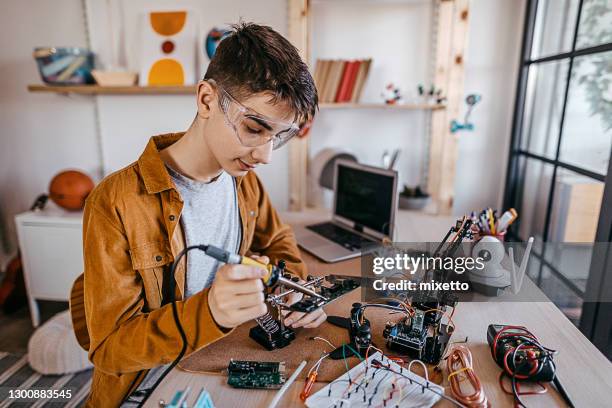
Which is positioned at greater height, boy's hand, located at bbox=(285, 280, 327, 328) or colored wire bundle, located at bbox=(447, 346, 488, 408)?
boy's hand, located at bbox=(285, 280, 327, 328)

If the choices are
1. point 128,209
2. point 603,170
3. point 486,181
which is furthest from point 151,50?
point 603,170

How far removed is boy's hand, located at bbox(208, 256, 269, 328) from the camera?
2.33 feet

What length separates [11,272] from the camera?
247 centimetres

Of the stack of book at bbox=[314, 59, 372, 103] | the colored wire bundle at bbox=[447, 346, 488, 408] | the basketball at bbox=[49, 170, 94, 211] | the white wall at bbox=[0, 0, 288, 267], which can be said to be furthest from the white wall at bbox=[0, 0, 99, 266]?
the colored wire bundle at bbox=[447, 346, 488, 408]

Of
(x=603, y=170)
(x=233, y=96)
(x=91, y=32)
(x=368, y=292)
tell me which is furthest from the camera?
(x=91, y=32)

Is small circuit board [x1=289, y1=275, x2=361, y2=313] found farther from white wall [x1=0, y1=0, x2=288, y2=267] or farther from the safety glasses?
white wall [x1=0, y1=0, x2=288, y2=267]

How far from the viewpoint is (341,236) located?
174 centimetres

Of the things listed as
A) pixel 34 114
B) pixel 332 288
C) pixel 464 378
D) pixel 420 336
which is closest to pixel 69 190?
pixel 34 114

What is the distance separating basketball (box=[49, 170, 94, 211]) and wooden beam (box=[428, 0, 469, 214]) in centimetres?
204

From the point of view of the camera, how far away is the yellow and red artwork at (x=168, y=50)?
2.37 metres

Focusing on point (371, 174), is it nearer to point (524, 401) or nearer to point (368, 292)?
point (368, 292)

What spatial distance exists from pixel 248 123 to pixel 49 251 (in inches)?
75.3

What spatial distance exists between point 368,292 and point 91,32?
239 cm

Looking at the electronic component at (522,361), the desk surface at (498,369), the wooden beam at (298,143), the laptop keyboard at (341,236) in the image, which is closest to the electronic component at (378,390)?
the desk surface at (498,369)
